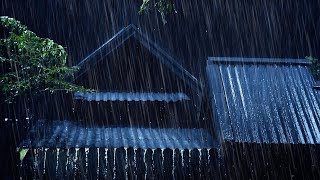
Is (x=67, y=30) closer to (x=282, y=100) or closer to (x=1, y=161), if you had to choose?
(x=1, y=161)

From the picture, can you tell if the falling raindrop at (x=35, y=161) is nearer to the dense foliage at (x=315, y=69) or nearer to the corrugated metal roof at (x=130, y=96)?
the corrugated metal roof at (x=130, y=96)

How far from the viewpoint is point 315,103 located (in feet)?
33.8

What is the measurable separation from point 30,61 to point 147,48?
3.78 meters

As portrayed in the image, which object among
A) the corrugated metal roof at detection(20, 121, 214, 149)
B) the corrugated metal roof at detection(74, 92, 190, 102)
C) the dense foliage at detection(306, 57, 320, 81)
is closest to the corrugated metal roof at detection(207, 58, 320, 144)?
the dense foliage at detection(306, 57, 320, 81)

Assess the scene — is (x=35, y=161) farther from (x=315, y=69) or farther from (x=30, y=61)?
(x=315, y=69)

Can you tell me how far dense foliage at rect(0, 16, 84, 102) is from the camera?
8.48 metres

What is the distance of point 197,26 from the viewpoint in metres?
13.6

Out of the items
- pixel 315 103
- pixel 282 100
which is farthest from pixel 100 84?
pixel 315 103

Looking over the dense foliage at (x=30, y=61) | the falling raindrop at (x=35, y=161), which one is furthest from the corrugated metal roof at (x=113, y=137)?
the dense foliage at (x=30, y=61)

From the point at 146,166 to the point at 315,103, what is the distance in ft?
17.6

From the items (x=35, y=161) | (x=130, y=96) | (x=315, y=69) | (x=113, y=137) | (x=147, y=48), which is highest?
(x=147, y=48)

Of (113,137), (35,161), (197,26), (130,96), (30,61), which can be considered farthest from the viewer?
(197,26)

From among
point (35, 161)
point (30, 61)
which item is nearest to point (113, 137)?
point (35, 161)

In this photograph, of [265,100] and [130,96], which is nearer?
[265,100]
